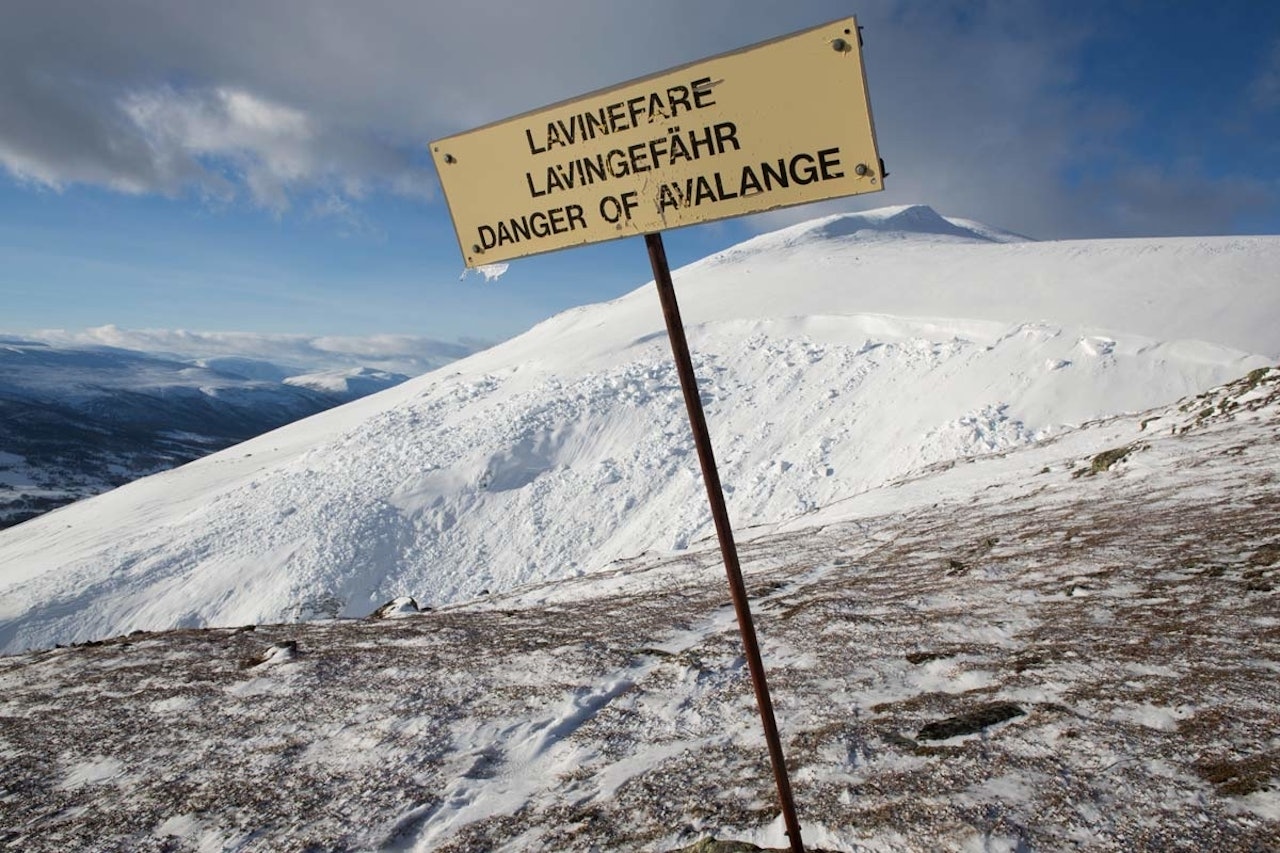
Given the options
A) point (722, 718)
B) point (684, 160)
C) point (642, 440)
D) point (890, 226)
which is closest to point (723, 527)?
point (684, 160)

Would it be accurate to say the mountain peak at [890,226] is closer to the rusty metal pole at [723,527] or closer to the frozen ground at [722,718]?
the frozen ground at [722,718]

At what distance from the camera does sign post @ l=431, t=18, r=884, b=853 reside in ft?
8.90

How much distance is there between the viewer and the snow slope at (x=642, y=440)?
985 inches

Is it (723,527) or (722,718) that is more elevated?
(723,527)

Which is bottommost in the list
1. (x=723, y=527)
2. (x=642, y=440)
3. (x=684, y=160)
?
(x=642, y=440)

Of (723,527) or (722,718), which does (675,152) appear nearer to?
(723,527)

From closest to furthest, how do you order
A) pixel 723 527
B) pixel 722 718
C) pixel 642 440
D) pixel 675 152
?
pixel 675 152 < pixel 723 527 < pixel 722 718 < pixel 642 440

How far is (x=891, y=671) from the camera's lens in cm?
555

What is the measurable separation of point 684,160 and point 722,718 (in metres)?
4.26

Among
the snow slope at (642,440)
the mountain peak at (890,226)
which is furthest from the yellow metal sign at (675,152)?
the mountain peak at (890,226)

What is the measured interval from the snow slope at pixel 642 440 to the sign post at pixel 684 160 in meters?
19.7

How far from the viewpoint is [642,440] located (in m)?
32.1

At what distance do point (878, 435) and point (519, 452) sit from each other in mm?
17372

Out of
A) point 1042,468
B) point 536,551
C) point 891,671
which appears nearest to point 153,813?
point 891,671
